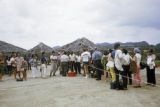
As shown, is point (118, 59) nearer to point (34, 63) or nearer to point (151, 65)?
point (151, 65)

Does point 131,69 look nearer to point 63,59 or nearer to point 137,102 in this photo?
point 137,102

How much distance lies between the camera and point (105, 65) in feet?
63.7

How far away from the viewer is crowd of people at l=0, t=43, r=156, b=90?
1520 centimetres

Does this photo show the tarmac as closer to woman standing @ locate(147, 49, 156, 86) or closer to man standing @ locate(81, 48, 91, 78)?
woman standing @ locate(147, 49, 156, 86)

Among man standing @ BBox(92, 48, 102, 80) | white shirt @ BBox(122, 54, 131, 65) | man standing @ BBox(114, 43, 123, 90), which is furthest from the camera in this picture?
man standing @ BBox(92, 48, 102, 80)

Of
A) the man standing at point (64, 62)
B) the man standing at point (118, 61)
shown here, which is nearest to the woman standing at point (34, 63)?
the man standing at point (64, 62)

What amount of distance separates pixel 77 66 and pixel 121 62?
9551 millimetres

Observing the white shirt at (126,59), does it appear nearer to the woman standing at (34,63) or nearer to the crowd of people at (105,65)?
the crowd of people at (105,65)

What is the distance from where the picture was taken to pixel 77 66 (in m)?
24.6

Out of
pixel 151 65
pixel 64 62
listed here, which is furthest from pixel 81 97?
pixel 64 62

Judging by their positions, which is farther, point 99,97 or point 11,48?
point 11,48

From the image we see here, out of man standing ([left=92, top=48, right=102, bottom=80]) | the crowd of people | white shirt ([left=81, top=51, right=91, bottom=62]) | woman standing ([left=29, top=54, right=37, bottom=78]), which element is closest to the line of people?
the crowd of people

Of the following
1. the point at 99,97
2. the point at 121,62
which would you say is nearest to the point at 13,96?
the point at 99,97

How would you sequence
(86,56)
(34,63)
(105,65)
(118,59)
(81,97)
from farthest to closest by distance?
(34,63), (86,56), (105,65), (118,59), (81,97)
